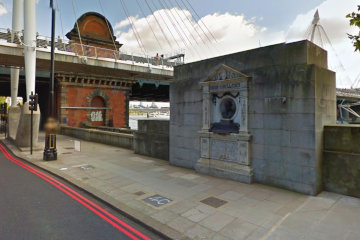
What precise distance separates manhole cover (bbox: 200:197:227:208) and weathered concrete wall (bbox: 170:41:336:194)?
219 cm

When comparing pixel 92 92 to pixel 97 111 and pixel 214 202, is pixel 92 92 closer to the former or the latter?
pixel 97 111

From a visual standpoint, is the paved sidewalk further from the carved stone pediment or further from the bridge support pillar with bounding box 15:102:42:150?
the bridge support pillar with bounding box 15:102:42:150

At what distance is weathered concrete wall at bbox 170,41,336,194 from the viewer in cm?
650

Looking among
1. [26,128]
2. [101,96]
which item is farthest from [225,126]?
[101,96]

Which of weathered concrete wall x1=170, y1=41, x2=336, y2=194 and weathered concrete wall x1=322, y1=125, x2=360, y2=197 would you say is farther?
weathered concrete wall x1=170, y1=41, x2=336, y2=194

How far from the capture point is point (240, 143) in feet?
26.0

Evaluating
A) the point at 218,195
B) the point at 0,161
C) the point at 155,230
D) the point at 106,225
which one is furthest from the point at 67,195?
the point at 0,161

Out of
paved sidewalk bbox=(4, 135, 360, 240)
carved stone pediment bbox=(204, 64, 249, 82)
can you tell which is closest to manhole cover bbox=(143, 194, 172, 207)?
paved sidewalk bbox=(4, 135, 360, 240)

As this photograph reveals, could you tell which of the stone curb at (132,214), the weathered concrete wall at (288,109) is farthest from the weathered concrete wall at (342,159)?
the stone curb at (132,214)

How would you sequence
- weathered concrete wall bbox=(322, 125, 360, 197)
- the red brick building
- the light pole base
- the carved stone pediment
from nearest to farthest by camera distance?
weathered concrete wall bbox=(322, 125, 360, 197) < the carved stone pediment < the light pole base < the red brick building

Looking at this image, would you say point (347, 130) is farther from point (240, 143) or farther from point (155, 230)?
point (155, 230)

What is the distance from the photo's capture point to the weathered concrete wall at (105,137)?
15.7m

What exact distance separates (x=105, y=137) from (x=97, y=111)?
1602 cm

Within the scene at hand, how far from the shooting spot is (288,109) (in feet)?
22.6
